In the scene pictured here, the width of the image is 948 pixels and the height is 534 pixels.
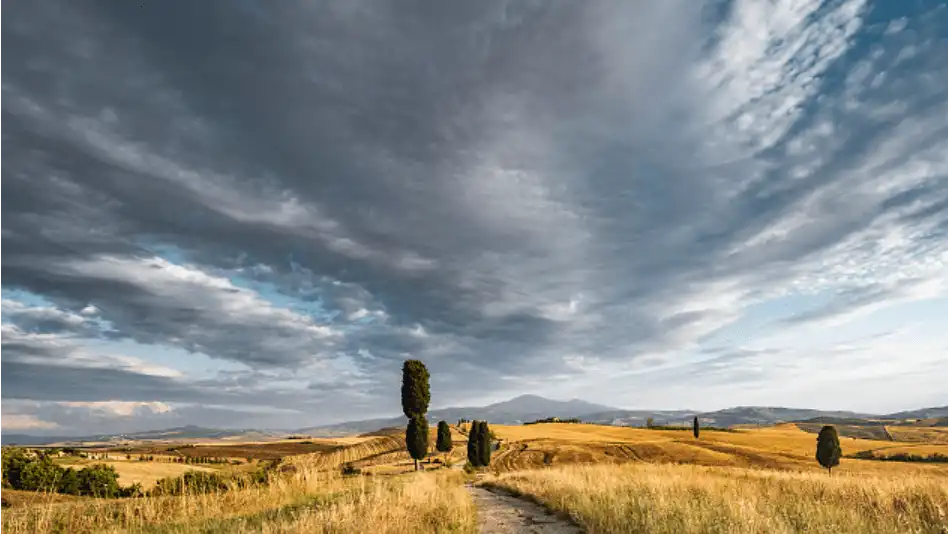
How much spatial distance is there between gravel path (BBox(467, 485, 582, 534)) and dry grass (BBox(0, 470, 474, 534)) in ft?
3.04

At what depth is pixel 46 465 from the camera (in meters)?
26.1

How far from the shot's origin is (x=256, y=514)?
1091 centimetres

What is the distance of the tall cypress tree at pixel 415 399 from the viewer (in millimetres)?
58531

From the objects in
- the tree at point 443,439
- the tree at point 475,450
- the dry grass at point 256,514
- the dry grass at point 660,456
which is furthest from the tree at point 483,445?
the dry grass at point 256,514

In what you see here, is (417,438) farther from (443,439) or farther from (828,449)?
(828,449)

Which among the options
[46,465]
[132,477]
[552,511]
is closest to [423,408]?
[132,477]

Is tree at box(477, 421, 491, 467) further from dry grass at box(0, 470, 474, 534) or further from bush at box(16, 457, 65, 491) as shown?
dry grass at box(0, 470, 474, 534)

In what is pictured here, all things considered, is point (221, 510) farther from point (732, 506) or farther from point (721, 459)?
point (721, 459)

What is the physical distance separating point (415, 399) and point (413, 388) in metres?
1.24

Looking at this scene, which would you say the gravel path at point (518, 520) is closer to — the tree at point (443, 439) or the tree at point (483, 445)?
the tree at point (483, 445)

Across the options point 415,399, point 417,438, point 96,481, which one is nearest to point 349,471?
point 417,438

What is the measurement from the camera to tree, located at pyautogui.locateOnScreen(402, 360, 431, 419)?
196 ft

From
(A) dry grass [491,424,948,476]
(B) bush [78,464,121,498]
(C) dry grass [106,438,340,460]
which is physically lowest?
(C) dry grass [106,438,340,460]

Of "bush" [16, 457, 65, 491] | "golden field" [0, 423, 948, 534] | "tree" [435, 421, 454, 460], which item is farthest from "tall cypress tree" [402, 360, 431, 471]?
"golden field" [0, 423, 948, 534]
